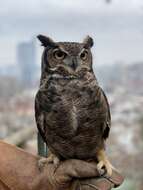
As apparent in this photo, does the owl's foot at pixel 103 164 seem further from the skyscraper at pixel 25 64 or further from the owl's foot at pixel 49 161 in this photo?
the skyscraper at pixel 25 64

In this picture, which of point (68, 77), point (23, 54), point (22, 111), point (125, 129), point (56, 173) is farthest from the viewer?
point (125, 129)

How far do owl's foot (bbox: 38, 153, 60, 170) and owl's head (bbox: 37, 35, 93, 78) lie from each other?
23cm

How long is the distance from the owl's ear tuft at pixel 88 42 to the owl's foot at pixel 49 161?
0.29 meters

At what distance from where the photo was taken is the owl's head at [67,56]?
45.8 inches

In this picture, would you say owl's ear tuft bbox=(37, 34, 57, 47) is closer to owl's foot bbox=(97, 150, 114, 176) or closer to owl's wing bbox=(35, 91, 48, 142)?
owl's wing bbox=(35, 91, 48, 142)

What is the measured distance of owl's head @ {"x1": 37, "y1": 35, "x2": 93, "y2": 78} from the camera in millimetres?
1162

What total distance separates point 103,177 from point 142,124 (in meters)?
3.19

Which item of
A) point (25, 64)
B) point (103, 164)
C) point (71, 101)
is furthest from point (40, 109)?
point (25, 64)

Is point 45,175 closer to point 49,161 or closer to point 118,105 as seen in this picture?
point 49,161

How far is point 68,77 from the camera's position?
1171 millimetres

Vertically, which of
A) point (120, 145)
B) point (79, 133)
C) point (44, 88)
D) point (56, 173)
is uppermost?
point (44, 88)

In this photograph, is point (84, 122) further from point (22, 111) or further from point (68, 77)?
point (22, 111)

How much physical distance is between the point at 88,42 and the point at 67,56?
59mm

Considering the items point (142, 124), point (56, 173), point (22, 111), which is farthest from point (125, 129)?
point (56, 173)
